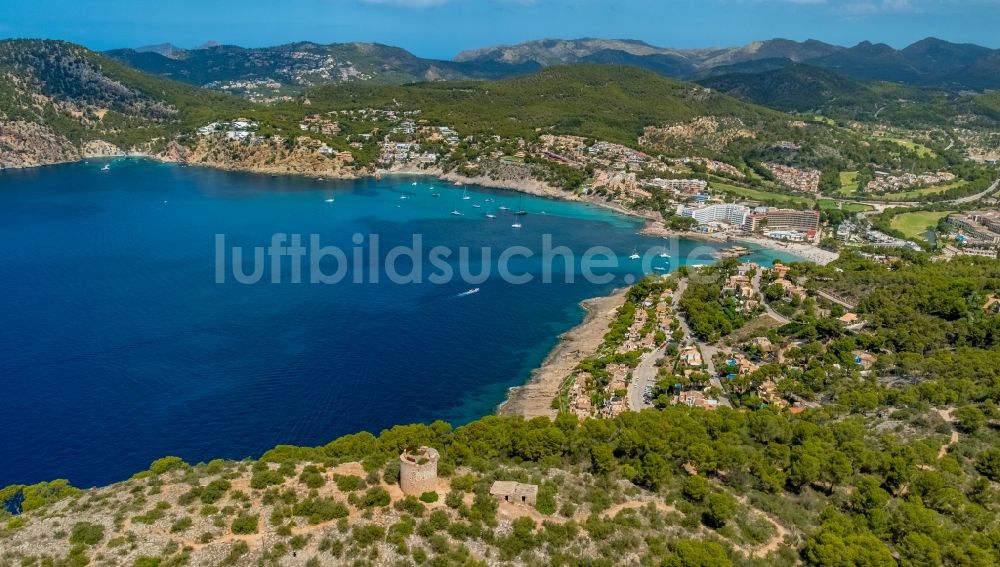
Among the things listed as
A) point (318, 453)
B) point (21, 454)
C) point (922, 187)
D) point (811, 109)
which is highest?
point (811, 109)

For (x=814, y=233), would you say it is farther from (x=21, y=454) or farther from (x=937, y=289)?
(x=21, y=454)

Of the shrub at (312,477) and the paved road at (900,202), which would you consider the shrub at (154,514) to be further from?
the paved road at (900,202)

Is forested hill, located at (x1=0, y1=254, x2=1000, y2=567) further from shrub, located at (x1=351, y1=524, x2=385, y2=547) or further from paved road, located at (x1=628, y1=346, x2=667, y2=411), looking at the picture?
paved road, located at (x1=628, y1=346, x2=667, y2=411)

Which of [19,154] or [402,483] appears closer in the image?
[402,483]

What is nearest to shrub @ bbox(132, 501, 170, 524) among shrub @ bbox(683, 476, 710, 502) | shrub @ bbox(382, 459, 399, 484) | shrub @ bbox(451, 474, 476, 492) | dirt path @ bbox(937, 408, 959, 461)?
shrub @ bbox(382, 459, 399, 484)

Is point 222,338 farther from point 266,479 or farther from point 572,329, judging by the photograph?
point 266,479

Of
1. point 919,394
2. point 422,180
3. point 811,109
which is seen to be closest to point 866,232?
point 919,394

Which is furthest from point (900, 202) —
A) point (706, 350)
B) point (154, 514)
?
point (154, 514)
